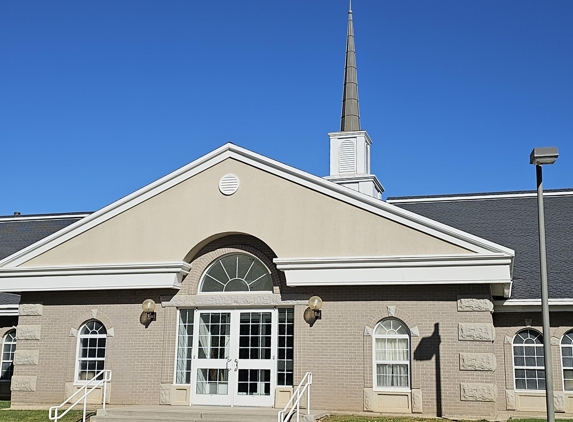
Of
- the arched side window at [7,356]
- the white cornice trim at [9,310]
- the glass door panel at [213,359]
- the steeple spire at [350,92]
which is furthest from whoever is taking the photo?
the steeple spire at [350,92]

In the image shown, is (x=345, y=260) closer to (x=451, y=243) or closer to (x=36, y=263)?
(x=451, y=243)

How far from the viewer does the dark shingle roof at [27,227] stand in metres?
26.0

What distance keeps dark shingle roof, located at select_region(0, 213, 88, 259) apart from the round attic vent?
35.3 feet

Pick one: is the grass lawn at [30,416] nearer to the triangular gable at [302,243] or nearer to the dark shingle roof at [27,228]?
the triangular gable at [302,243]

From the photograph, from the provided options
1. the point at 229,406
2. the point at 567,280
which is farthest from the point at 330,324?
the point at 567,280

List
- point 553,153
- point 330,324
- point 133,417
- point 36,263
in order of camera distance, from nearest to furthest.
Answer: point 553,153, point 133,417, point 330,324, point 36,263

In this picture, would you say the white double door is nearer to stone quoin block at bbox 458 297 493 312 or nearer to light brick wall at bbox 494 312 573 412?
stone quoin block at bbox 458 297 493 312

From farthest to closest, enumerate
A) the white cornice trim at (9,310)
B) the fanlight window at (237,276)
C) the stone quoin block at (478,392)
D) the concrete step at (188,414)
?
the white cornice trim at (9,310), the fanlight window at (237,276), the stone quoin block at (478,392), the concrete step at (188,414)

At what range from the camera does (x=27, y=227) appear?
Answer: 2755cm

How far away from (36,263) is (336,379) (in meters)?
8.38

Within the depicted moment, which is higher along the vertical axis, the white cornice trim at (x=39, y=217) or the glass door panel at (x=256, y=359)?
the white cornice trim at (x=39, y=217)

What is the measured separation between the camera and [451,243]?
1625 cm

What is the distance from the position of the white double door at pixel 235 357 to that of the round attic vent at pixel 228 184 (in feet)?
9.65

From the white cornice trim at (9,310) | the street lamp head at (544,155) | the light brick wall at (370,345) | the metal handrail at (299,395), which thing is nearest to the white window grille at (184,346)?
the light brick wall at (370,345)
